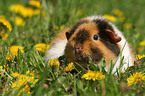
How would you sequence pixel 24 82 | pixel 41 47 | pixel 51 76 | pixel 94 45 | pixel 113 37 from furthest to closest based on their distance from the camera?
1. pixel 41 47
2. pixel 113 37
3. pixel 94 45
4. pixel 51 76
5. pixel 24 82

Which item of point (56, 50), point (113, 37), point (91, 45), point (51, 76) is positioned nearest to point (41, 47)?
point (56, 50)

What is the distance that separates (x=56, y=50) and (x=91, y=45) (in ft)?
3.35

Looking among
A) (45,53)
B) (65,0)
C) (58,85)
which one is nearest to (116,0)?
(65,0)

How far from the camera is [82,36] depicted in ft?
9.36

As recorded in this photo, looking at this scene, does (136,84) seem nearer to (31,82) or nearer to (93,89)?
(93,89)

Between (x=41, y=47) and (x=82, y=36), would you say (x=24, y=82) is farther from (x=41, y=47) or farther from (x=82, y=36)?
(x=41, y=47)

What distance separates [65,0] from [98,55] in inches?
126

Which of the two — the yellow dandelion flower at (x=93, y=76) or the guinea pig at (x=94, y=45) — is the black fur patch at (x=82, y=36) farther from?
the yellow dandelion flower at (x=93, y=76)

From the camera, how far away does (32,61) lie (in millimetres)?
3012

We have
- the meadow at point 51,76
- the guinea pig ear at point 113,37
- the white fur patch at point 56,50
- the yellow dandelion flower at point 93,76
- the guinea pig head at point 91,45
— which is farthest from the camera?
the white fur patch at point 56,50

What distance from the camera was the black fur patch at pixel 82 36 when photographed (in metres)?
2.80

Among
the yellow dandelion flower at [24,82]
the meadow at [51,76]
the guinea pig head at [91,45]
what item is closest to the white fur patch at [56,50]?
the meadow at [51,76]

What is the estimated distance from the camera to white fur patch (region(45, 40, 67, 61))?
3533 millimetres

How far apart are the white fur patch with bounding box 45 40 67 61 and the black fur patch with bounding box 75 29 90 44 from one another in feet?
2.34
